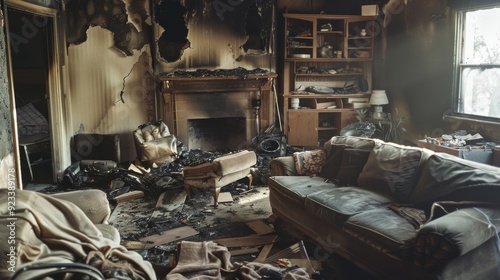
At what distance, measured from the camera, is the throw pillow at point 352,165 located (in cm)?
399

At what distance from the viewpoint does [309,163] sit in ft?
14.5

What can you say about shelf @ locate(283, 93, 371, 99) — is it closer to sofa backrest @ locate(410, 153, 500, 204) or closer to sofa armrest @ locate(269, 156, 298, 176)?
sofa armrest @ locate(269, 156, 298, 176)

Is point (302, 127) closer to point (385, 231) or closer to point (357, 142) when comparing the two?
point (357, 142)

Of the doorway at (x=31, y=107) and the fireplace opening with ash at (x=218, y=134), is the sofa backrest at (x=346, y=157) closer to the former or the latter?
the fireplace opening with ash at (x=218, y=134)

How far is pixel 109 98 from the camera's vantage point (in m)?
6.87

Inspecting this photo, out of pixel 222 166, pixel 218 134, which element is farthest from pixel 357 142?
pixel 218 134

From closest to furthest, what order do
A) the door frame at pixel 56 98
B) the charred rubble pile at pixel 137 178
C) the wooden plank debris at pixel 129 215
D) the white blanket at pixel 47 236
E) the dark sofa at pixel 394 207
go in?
the white blanket at pixel 47 236 < the dark sofa at pixel 394 207 < the wooden plank debris at pixel 129 215 < the charred rubble pile at pixel 137 178 < the door frame at pixel 56 98

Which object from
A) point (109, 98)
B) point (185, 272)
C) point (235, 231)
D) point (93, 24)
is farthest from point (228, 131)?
point (185, 272)

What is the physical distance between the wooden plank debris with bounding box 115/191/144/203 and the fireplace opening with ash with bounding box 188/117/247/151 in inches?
91.2

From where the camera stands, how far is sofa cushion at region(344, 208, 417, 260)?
2.72 m

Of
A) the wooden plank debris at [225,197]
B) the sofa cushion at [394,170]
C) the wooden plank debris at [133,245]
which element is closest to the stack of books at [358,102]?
the wooden plank debris at [225,197]

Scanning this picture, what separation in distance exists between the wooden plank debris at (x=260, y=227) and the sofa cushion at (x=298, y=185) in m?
0.39

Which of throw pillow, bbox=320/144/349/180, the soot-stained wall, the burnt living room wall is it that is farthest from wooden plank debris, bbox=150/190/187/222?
the burnt living room wall

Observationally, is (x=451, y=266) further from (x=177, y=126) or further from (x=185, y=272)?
(x=177, y=126)
